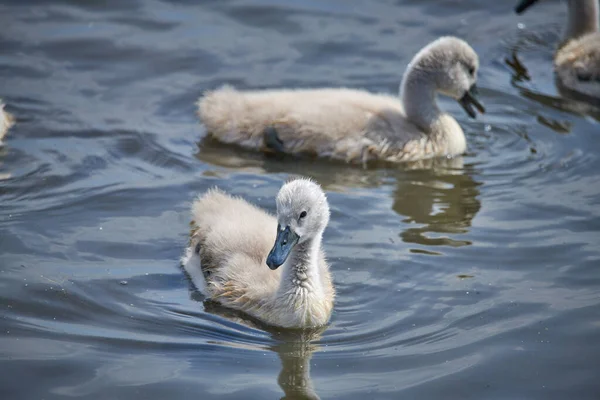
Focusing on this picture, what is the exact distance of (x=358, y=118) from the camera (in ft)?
27.2

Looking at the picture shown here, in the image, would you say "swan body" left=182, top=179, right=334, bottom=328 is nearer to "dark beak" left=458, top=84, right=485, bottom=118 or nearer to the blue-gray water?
the blue-gray water

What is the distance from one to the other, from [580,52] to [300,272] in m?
4.96

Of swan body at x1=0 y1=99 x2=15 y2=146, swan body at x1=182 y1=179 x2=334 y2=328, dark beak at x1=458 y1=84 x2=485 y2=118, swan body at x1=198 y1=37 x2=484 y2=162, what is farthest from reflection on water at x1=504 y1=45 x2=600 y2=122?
swan body at x1=0 y1=99 x2=15 y2=146

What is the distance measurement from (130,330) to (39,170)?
2.42 meters

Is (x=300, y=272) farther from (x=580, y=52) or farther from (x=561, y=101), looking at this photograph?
(x=580, y=52)

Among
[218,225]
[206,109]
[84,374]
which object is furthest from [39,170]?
[84,374]

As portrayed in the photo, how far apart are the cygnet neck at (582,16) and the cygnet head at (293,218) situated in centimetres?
562

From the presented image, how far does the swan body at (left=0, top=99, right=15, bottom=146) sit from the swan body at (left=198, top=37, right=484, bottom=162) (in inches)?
59.4

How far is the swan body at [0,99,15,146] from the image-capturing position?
826 cm

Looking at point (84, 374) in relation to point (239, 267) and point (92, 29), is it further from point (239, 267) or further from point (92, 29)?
point (92, 29)

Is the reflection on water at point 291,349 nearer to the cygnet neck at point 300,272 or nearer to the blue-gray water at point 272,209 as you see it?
the blue-gray water at point 272,209

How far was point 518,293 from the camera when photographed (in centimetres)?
648

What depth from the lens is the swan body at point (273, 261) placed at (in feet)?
19.5

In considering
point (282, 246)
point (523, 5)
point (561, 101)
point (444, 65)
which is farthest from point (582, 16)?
point (282, 246)
